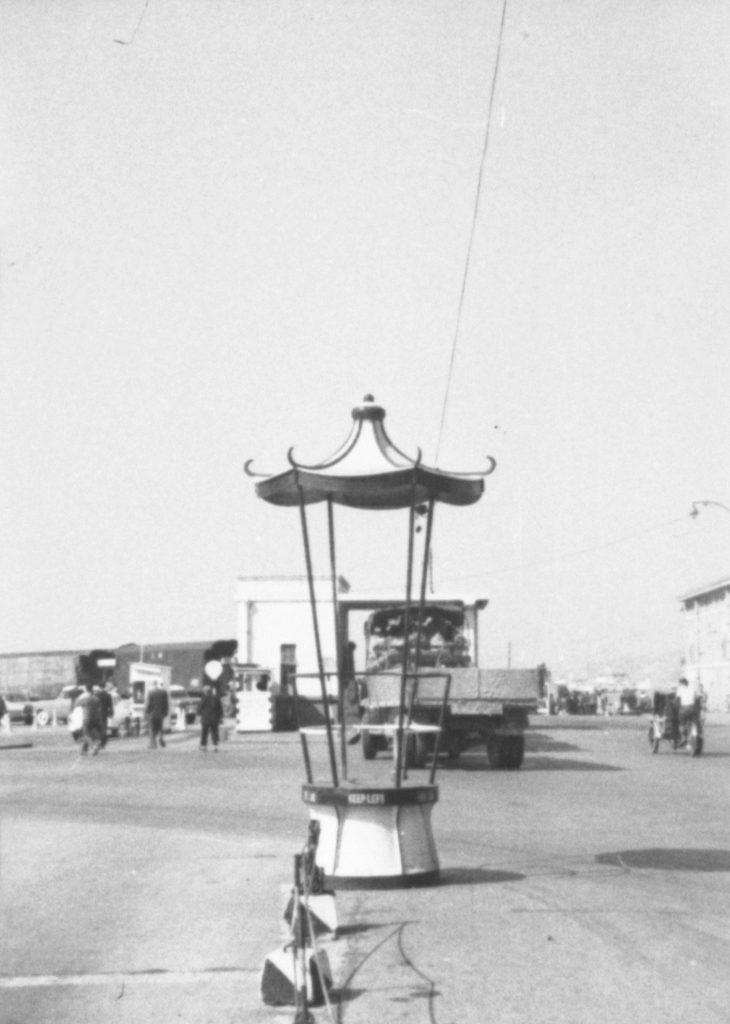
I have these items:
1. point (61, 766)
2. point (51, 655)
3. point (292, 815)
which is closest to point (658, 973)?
point (292, 815)

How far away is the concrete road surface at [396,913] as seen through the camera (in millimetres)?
6316

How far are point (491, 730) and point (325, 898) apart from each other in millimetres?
14473

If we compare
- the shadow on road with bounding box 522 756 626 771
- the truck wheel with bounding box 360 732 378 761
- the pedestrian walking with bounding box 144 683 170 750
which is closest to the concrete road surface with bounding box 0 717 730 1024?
the shadow on road with bounding box 522 756 626 771

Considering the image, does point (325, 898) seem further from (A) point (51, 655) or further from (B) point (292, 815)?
(A) point (51, 655)

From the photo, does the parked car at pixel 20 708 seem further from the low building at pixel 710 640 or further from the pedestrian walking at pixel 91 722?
the low building at pixel 710 640

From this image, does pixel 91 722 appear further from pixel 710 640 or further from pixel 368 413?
pixel 710 640

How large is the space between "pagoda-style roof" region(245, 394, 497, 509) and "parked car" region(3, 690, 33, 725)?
50.1 metres

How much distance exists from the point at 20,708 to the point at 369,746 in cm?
4251

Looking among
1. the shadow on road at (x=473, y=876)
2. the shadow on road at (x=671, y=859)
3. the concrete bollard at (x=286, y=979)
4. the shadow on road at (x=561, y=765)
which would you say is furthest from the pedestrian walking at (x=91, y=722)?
the concrete bollard at (x=286, y=979)

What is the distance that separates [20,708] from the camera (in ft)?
207

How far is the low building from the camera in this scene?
79.5 meters

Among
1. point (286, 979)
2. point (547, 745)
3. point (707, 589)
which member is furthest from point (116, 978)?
point (707, 589)

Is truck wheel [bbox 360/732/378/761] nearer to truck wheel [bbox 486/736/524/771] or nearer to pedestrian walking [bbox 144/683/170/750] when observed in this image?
truck wheel [bbox 486/736/524/771]

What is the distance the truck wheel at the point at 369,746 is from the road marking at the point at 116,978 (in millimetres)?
16061
